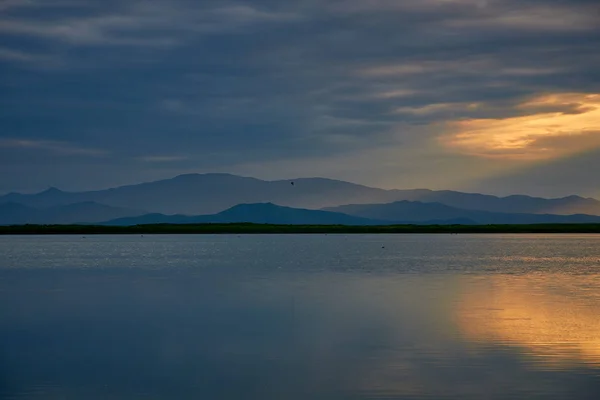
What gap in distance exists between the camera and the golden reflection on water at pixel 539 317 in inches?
925

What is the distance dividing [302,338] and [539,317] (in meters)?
10.1

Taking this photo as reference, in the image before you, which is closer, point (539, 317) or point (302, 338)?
point (302, 338)

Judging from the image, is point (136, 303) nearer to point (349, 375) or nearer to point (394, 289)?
point (394, 289)

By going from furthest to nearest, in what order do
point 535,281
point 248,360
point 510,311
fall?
point 535,281 → point 510,311 → point 248,360

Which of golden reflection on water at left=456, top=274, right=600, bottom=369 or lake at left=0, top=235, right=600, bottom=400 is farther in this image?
golden reflection on water at left=456, top=274, right=600, bottom=369

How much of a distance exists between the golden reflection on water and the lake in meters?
0.08

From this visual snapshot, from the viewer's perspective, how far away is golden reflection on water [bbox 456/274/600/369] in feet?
77.0

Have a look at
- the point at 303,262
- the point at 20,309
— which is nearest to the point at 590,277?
the point at 303,262

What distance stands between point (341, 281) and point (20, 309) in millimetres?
20058

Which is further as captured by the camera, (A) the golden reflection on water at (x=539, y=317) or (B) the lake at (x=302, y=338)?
(A) the golden reflection on water at (x=539, y=317)

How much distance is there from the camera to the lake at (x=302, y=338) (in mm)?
19203

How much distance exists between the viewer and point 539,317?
3091 cm

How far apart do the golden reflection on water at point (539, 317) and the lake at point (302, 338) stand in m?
0.08

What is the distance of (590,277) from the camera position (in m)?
51.5
